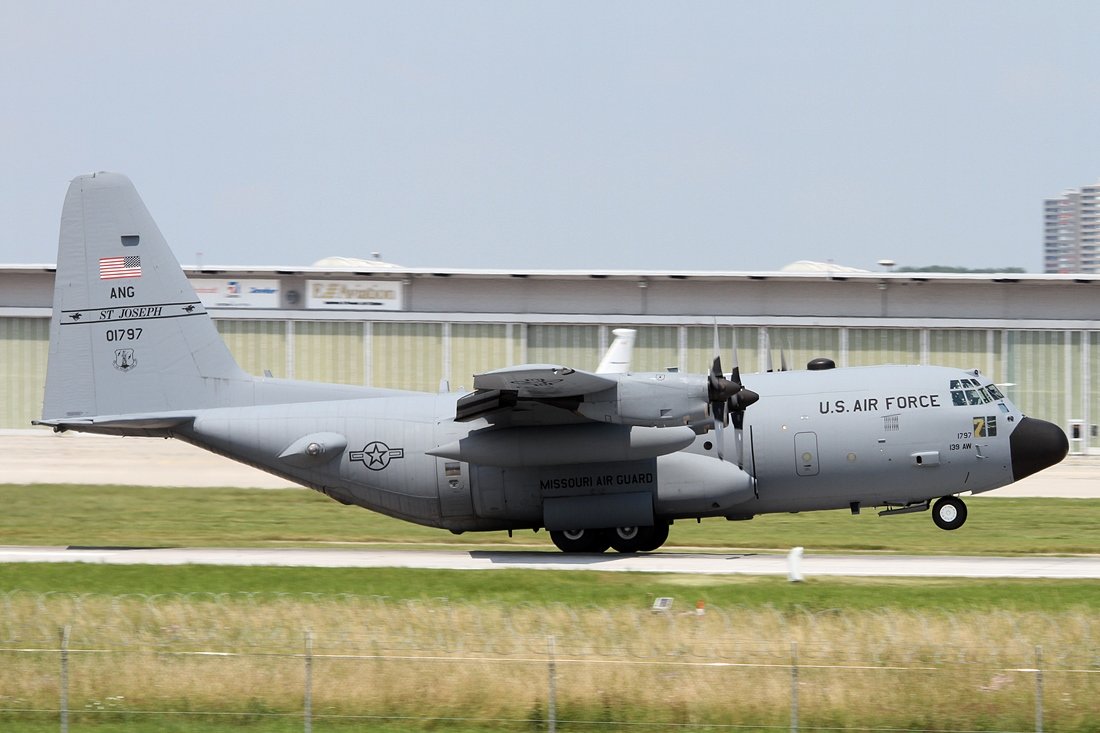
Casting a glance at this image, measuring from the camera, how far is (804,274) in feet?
187

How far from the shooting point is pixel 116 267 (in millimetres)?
32031

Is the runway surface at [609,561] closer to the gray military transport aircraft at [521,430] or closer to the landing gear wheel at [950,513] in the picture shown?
the landing gear wheel at [950,513]

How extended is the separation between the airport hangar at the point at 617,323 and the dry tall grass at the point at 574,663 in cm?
3350

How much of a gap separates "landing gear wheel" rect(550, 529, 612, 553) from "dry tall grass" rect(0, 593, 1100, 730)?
22.9 ft

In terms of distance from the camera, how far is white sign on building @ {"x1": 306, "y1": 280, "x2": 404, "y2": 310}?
59.9 metres

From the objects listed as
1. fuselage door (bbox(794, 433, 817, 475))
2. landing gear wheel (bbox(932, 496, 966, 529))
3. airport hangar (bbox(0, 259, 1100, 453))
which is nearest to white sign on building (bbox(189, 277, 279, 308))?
airport hangar (bbox(0, 259, 1100, 453))

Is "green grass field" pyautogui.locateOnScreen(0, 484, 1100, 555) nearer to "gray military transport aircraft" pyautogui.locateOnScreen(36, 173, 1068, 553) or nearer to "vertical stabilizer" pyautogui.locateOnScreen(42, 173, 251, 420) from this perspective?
"gray military transport aircraft" pyautogui.locateOnScreen(36, 173, 1068, 553)

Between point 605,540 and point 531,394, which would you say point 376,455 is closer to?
point 531,394

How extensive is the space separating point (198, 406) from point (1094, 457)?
3877 cm

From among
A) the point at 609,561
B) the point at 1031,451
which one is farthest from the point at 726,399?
the point at 1031,451

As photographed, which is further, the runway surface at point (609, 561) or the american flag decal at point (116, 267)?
the american flag decal at point (116, 267)

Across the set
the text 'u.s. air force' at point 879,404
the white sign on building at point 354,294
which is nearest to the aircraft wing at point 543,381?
the text 'u.s. air force' at point 879,404

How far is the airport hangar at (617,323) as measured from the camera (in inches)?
2211

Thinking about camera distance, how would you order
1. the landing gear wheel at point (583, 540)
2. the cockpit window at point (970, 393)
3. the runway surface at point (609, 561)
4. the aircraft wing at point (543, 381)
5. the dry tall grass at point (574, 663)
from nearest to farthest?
the dry tall grass at point (574, 663), the aircraft wing at point (543, 381), the runway surface at point (609, 561), the cockpit window at point (970, 393), the landing gear wheel at point (583, 540)
